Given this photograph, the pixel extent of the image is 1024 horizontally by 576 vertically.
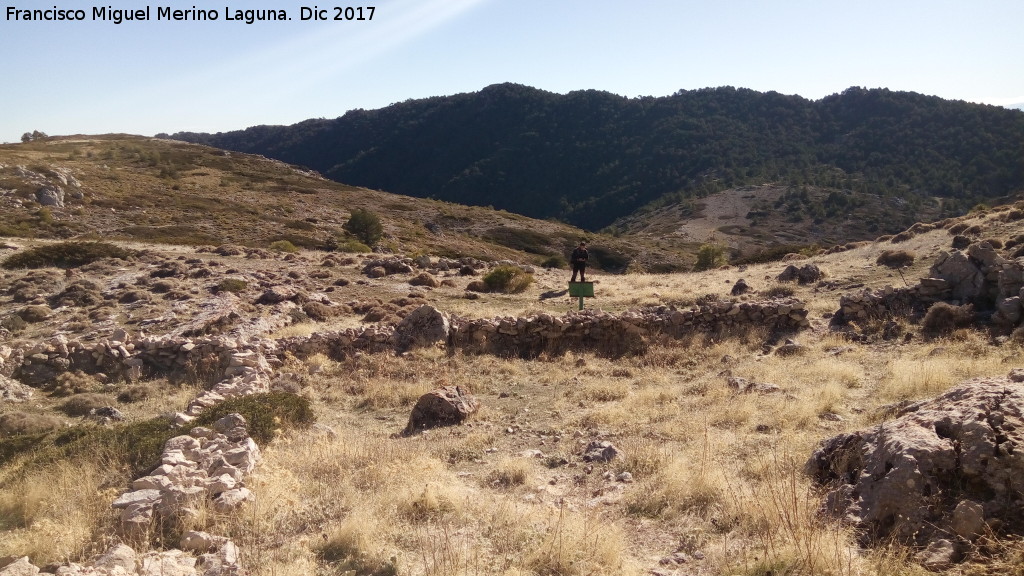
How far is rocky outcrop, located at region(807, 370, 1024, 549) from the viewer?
414 centimetres

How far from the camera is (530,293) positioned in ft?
72.8

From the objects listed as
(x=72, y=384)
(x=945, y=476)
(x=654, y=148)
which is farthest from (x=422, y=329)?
(x=654, y=148)

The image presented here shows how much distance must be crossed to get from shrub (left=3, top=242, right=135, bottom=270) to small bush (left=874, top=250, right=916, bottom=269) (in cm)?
2967

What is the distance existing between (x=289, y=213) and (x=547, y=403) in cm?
5034

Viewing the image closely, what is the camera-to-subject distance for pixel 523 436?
810cm

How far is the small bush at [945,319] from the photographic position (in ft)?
38.2

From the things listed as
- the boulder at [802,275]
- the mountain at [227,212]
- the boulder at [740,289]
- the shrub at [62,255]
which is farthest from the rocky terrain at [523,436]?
the mountain at [227,212]

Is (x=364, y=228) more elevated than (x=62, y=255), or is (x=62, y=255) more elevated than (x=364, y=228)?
(x=364, y=228)

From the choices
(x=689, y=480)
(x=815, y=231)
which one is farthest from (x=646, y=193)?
(x=689, y=480)

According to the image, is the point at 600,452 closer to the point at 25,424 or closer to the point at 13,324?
the point at 25,424

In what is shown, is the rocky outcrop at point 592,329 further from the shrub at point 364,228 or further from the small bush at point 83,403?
the shrub at point 364,228

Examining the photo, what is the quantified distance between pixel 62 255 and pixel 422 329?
18657mm

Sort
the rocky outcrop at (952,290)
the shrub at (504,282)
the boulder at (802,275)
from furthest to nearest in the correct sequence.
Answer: the shrub at (504,282) → the boulder at (802,275) → the rocky outcrop at (952,290)

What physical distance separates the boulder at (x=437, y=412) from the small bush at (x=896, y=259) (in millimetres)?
17673
